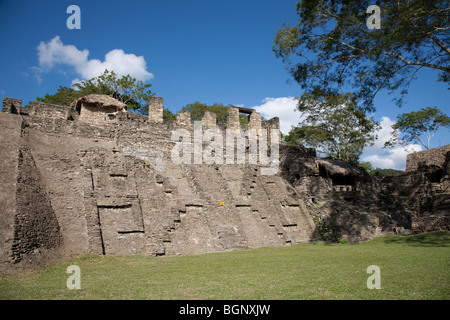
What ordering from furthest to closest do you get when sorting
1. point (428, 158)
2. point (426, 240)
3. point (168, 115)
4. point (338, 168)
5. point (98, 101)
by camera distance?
point (168, 115), point (428, 158), point (338, 168), point (98, 101), point (426, 240)

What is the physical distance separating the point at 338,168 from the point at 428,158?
10089 mm

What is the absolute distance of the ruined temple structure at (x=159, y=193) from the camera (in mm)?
10109

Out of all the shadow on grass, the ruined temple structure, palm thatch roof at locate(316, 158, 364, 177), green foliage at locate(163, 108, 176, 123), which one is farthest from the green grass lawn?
green foliage at locate(163, 108, 176, 123)

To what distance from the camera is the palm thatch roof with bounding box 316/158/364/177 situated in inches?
807

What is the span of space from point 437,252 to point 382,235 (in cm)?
643

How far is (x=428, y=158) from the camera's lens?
25141mm

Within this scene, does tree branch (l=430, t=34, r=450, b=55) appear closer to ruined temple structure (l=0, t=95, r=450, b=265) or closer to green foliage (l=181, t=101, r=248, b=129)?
ruined temple structure (l=0, t=95, r=450, b=265)

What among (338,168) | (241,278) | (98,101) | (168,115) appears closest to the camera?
(241,278)

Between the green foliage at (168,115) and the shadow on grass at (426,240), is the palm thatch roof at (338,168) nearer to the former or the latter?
the shadow on grass at (426,240)

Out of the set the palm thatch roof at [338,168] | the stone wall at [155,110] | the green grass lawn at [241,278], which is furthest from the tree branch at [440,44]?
the stone wall at [155,110]

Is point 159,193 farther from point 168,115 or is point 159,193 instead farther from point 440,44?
point 168,115

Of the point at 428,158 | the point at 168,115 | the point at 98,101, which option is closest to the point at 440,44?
the point at 428,158

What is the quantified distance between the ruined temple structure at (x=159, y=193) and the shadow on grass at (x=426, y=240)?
1.01m

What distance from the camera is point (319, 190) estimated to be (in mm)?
18562
